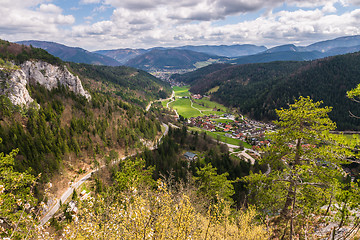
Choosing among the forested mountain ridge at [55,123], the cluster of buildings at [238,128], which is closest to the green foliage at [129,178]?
the forested mountain ridge at [55,123]

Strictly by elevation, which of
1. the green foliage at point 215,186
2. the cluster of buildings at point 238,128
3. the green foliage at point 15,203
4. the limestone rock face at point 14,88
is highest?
Answer: the limestone rock face at point 14,88

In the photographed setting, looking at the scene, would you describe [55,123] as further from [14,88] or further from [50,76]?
[50,76]

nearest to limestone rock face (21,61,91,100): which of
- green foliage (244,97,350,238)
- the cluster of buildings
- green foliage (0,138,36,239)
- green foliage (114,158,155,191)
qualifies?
the cluster of buildings

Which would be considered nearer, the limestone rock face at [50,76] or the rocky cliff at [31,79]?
the rocky cliff at [31,79]

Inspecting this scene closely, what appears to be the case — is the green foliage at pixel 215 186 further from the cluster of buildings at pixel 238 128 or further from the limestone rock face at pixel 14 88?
the cluster of buildings at pixel 238 128

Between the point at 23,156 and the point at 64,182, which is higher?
the point at 23,156

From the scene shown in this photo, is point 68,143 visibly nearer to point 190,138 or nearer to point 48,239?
point 190,138

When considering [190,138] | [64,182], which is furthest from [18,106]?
[190,138]
